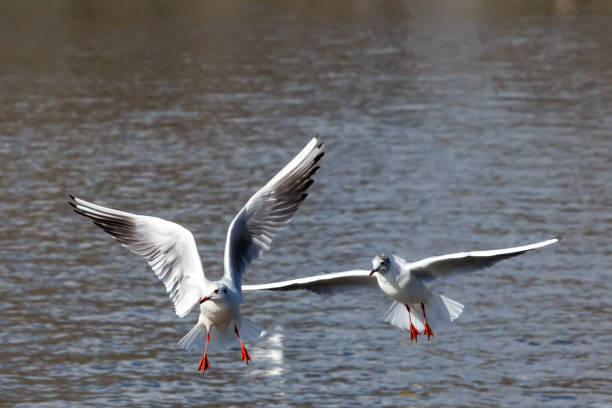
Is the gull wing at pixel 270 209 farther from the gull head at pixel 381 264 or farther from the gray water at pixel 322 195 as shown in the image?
the gray water at pixel 322 195

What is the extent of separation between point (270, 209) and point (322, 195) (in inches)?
452

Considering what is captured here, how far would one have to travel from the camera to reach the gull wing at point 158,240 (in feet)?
41.0

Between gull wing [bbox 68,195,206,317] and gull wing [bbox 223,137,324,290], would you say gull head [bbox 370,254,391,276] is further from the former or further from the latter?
gull wing [bbox 68,195,206,317]

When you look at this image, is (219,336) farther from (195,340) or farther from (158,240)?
(158,240)

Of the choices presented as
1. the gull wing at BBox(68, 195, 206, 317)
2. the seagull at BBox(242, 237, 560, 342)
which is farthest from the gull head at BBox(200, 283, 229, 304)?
the seagull at BBox(242, 237, 560, 342)

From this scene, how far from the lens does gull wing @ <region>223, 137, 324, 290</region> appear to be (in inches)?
499

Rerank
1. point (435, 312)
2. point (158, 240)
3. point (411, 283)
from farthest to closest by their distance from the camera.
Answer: point (435, 312)
point (411, 283)
point (158, 240)

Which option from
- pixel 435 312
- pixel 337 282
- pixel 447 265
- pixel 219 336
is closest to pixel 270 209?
pixel 337 282

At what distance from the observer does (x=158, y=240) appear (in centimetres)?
1264

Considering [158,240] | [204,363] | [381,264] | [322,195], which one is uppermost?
[158,240]

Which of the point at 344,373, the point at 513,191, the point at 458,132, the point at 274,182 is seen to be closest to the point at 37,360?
the point at 344,373

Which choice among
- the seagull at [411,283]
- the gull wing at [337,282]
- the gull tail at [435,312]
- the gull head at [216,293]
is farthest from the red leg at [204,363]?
the gull tail at [435,312]

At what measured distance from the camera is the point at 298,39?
44531mm

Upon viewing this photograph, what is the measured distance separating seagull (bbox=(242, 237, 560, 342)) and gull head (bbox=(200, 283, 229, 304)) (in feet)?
2.80
